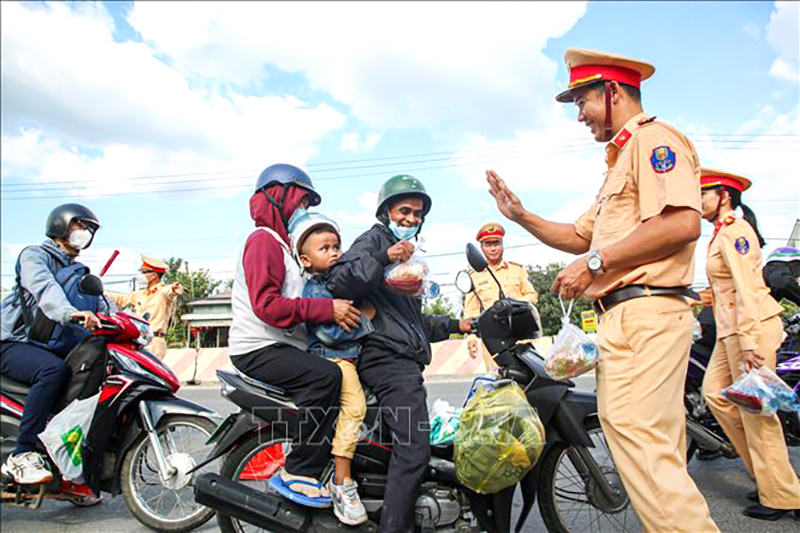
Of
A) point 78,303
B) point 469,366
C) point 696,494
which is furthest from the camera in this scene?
point 469,366

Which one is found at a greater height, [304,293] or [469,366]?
[304,293]

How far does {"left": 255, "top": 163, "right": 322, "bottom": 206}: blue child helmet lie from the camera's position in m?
3.08

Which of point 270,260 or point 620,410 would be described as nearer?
point 620,410

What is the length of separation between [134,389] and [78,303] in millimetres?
799

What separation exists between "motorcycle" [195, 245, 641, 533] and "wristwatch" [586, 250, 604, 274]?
66cm

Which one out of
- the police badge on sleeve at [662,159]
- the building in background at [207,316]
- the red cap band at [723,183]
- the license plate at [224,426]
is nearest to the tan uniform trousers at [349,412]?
the license plate at [224,426]

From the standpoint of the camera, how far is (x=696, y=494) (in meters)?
2.07

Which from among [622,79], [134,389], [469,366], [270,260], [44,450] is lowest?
[469,366]

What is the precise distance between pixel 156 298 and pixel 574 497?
662 cm

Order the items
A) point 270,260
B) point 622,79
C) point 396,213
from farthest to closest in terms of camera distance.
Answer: point 396,213 → point 270,260 → point 622,79

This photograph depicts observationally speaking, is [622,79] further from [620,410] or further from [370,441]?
[370,441]

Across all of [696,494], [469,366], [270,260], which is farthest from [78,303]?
[469,366]

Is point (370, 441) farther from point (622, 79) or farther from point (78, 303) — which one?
point (78, 303)

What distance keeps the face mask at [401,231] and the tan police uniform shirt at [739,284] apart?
2.31 m
